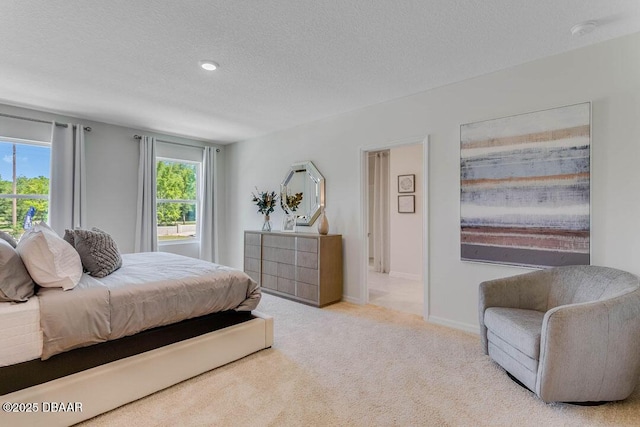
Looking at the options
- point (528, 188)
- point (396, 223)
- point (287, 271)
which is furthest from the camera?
point (396, 223)

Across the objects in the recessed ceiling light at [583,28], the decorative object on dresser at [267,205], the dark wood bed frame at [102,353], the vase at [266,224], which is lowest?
the dark wood bed frame at [102,353]

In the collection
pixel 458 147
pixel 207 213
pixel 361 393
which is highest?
pixel 458 147

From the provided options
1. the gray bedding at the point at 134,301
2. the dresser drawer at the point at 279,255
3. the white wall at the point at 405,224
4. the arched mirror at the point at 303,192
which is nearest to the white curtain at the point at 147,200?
the dresser drawer at the point at 279,255

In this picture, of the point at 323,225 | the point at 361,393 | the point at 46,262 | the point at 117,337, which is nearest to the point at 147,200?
the point at 323,225

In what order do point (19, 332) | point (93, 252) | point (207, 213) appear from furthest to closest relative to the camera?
point (207, 213), point (93, 252), point (19, 332)

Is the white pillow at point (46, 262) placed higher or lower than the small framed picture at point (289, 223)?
lower

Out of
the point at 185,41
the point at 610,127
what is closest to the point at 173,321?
the point at 185,41

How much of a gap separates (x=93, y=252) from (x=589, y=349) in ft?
10.9

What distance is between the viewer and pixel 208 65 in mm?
2760

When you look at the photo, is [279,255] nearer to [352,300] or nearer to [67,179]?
[352,300]

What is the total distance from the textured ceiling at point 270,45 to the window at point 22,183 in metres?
0.58

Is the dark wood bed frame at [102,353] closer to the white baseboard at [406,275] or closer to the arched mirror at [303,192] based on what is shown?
the arched mirror at [303,192]

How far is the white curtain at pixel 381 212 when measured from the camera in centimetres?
623

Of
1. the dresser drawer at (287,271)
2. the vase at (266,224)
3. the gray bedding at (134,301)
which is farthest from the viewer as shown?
the vase at (266,224)
